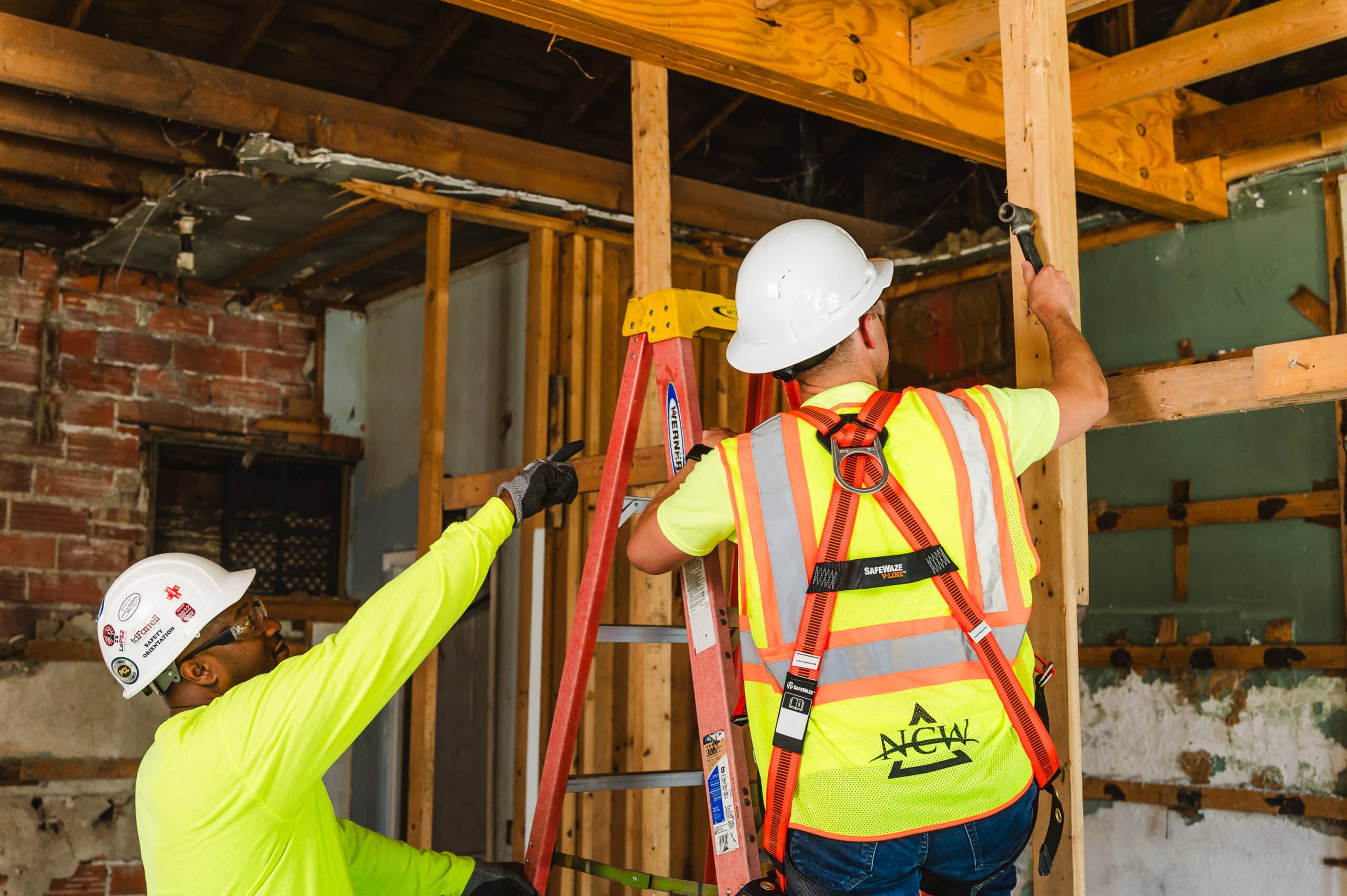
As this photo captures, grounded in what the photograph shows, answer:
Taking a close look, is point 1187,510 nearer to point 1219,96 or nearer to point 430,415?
point 1219,96

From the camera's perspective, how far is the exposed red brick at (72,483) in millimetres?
5480

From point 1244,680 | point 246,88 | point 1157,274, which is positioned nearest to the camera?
point 246,88

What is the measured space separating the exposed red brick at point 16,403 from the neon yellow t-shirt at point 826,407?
461cm

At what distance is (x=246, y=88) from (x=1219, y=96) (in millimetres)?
3400

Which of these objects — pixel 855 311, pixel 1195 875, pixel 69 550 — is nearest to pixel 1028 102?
pixel 855 311

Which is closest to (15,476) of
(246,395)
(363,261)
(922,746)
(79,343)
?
(79,343)

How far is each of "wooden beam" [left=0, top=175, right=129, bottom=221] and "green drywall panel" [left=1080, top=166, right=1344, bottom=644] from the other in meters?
4.01

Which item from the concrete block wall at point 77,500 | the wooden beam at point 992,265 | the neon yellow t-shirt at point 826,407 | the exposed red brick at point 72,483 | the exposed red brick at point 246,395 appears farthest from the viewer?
the exposed red brick at point 246,395

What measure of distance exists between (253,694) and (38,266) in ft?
14.8

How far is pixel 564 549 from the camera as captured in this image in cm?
460

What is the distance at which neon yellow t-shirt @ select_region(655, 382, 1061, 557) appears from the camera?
1.80 metres

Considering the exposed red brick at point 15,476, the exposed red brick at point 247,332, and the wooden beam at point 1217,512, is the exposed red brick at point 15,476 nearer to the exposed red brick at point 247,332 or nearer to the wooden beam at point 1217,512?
the exposed red brick at point 247,332

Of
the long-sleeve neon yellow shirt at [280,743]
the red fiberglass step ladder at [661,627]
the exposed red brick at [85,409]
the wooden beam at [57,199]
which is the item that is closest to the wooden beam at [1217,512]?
the red fiberglass step ladder at [661,627]

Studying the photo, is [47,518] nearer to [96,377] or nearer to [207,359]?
[96,377]
